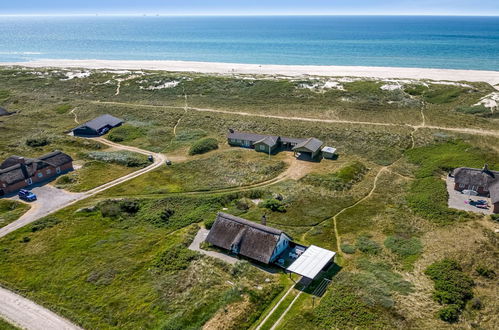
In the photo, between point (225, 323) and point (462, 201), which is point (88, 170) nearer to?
point (225, 323)

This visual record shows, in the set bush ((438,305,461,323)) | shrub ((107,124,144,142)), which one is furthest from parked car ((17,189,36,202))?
bush ((438,305,461,323))

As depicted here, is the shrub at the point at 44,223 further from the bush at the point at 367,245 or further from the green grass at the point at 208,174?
the bush at the point at 367,245

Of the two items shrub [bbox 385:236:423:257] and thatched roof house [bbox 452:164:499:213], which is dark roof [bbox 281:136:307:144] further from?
shrub [bbox 385:236:423:257]

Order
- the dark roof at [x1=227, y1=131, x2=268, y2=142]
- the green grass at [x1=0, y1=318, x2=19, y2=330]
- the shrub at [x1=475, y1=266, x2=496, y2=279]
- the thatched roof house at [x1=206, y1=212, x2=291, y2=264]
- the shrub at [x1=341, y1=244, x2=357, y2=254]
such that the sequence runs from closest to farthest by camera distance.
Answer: the green grass at [x1=0, y1=318, x2=19, y2=330] → the shrub at [x1=475, y1=266, x2=496, y2=279] → the thatched roof house at [x1=206, y1=212, x2=291, y2=264] → the shrub at [x1=341, y1=244, x2=357, y2=254] → the dark roof at [x1=227, y1=131, x2=268, y2=142]

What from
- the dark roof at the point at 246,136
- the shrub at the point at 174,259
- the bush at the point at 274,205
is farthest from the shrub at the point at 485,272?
the dark roof at the point at 246,136

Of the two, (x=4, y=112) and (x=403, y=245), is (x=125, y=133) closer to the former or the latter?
(x=4, y=112)

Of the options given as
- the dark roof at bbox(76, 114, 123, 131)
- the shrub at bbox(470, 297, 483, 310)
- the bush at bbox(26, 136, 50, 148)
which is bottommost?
the shrub at bbox(470, 297, 483, 310)
